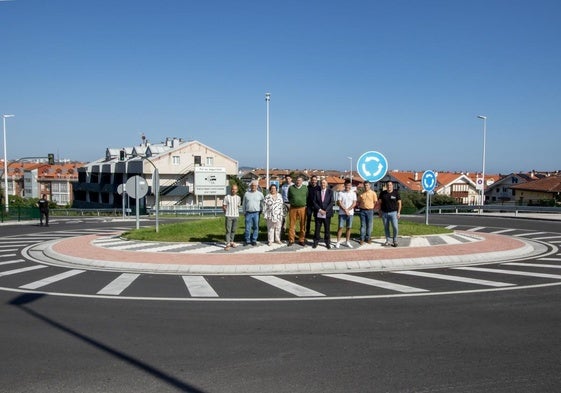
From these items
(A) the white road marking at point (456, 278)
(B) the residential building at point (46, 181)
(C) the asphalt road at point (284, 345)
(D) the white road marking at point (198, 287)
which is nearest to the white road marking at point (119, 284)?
(C) the asphalt road at point (284, 345)

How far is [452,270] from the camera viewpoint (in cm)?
1058

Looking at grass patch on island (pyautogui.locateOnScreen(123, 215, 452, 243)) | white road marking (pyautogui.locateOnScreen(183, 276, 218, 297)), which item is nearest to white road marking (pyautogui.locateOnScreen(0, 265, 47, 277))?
white road marking (pyautogui.locateOnScreen(183, 276, 218, 297))

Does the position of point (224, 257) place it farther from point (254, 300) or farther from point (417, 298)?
point (417, 298)

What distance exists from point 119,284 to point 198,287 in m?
1.63

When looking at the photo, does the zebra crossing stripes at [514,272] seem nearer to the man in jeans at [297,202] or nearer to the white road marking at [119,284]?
the man in jeans at [297,202]

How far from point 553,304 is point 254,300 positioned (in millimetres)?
4695

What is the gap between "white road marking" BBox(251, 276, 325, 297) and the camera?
8.38 metres

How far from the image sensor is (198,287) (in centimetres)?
896

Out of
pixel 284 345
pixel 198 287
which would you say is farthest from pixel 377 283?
pixel 284 345

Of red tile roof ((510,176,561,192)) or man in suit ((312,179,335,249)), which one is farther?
red tile roof ((510,176,561,192))

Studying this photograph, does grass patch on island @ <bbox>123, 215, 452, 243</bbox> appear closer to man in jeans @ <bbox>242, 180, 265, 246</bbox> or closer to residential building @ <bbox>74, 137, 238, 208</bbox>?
man in jeans @ <bbox>242, 180, 265, 246</bbox>

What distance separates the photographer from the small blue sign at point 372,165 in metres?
14.5

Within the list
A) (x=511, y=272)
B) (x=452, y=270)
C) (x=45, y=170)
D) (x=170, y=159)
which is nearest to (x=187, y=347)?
(x=452, y=270)

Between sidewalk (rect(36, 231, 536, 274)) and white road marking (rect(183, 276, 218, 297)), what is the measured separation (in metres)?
0.77
